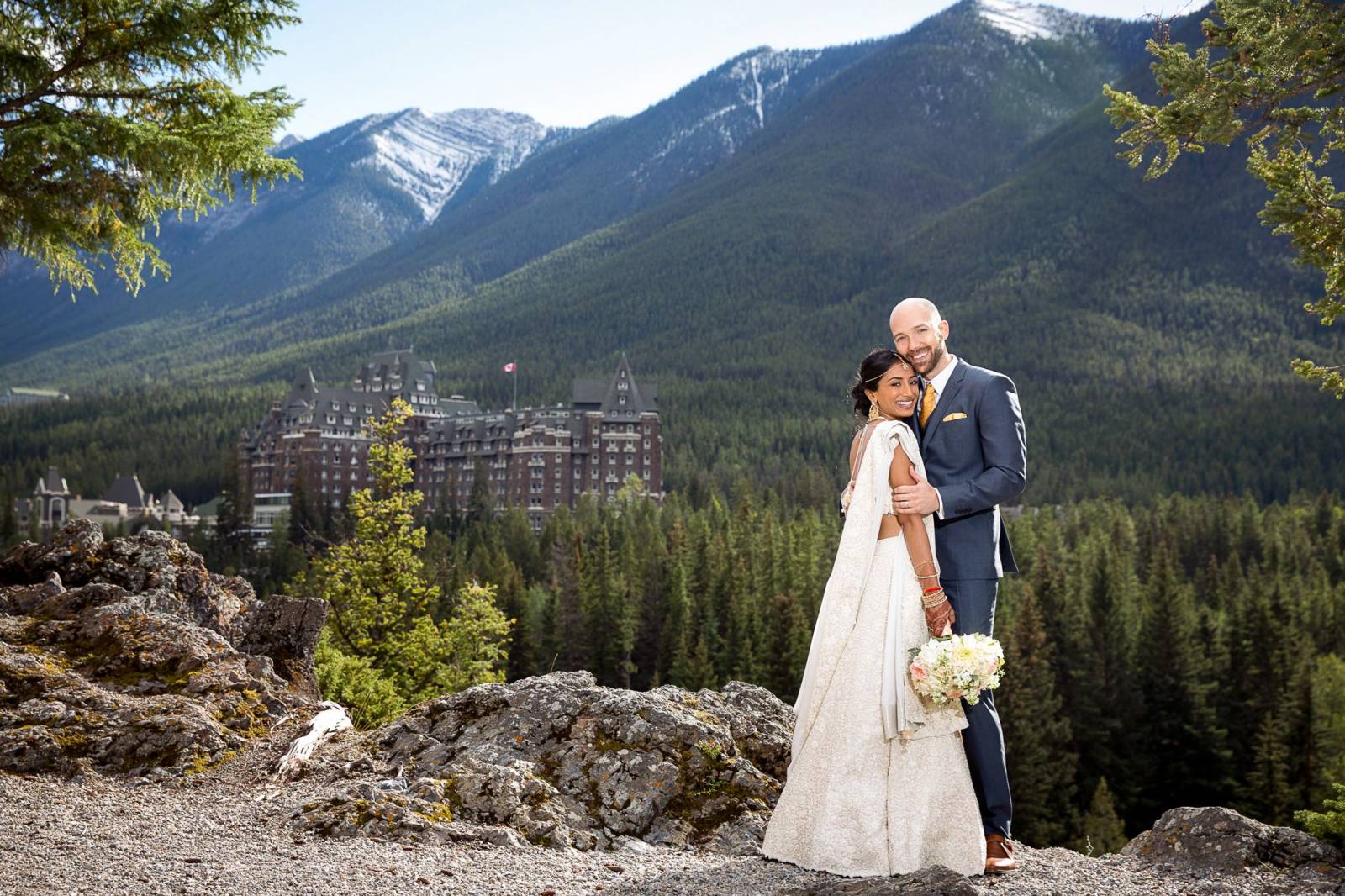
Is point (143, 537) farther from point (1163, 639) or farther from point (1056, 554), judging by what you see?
point (1056, 554)

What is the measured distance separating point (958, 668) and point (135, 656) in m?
8.02

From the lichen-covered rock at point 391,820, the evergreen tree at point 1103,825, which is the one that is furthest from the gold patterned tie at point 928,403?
the evergreen tree at point 1103,825

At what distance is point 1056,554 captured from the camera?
96.4 metres

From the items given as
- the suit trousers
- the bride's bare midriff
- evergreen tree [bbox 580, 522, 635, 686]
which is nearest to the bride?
the bride's bare midriff

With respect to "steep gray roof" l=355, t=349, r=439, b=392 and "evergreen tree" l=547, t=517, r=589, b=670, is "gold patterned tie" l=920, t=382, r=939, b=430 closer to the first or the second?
"evergreen tree" l=547, t=517, r=589, b=670

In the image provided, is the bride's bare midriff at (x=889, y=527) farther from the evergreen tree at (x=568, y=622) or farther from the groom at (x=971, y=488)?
the evergreen tree at (x=568, y=622)

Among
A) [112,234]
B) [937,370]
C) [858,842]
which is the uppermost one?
[112,234]

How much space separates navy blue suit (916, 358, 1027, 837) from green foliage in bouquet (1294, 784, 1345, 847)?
2014 mm

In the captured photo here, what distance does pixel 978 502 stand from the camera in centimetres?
795

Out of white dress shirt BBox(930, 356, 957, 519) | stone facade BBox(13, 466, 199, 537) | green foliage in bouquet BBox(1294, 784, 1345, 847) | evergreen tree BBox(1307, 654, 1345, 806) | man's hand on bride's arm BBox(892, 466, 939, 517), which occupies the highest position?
white dress shirt BBox(930, 356, 957, 519)

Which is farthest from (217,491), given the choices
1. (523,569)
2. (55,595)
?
(55,595)

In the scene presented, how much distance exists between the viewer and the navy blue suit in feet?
26.2

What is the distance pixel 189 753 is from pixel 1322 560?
106 meters

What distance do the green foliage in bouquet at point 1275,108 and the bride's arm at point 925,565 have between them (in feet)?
10.2
